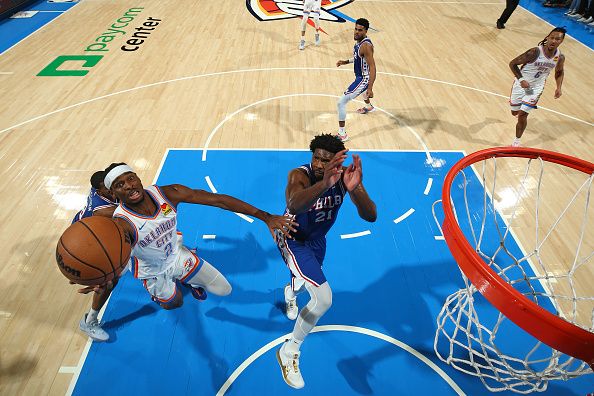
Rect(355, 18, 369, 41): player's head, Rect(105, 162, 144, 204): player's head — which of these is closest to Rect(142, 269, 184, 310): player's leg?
Rect(105, 162, 144, 204): player's head

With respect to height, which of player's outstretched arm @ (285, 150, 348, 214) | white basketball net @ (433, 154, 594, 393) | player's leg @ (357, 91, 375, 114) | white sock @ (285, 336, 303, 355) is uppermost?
player's outstretched arm @ (285, 150, 348, 214)

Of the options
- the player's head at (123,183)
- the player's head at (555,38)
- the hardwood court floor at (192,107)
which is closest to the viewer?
the player's head at (123,183)

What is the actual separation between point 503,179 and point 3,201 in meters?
7.49

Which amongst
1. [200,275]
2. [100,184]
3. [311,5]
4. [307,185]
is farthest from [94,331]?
[311,5]

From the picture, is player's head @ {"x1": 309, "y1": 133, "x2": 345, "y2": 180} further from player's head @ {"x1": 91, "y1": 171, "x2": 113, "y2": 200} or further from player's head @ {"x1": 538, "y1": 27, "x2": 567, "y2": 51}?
player's head @ {"x1": 538, "y1": 27, "x2": 567, "y2": 51}

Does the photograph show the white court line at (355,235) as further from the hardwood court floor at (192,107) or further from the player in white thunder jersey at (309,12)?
the player in white thunder jersey at (309,12)

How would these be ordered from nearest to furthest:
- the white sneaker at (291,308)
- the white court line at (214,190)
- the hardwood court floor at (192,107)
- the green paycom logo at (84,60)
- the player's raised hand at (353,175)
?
the player's raised hand at (353,175) → the white sneaker at (291,308) → the hardwood court floor at (192,107) → the white court line at (214,190) → the green paycom logo at (84,60)

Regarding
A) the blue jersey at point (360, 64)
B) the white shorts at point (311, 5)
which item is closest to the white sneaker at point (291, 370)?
the blue jersey at point (360, 64)

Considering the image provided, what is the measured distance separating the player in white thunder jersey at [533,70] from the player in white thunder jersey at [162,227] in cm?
504

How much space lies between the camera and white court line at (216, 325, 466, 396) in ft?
11.3

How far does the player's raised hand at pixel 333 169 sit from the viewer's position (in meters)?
2.65

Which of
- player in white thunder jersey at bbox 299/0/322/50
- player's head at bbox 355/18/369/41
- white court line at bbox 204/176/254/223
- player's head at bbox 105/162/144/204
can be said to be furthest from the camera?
player in white thunder jersey at bbox 299/0/322/50

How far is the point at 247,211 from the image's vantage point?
337 centimetres

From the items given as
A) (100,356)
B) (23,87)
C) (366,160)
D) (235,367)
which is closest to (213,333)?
(235,367)
